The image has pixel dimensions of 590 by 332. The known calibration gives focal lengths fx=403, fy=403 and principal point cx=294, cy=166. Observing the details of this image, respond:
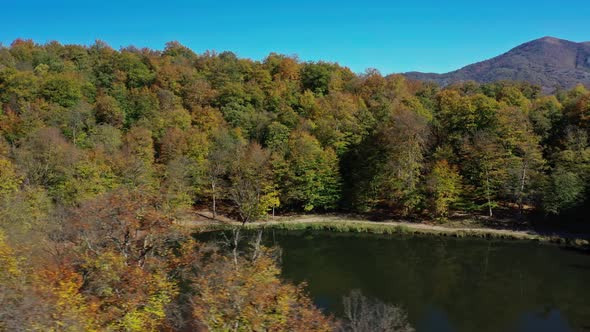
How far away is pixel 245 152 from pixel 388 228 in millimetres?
18289

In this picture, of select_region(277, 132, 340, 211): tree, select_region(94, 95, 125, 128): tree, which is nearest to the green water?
select_region(277, 132, 340, 211): tree

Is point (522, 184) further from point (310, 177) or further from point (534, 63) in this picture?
point (534, 63)

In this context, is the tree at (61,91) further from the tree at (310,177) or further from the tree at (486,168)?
the tree at (486,168)

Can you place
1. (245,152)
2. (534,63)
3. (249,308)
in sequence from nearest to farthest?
Result: (249,308)
(245,152)
(534,63)

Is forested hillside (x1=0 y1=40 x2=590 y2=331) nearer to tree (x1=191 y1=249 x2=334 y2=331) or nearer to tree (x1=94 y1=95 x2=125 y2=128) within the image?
tree (x1=94 y1=95 x2=125 y2=128)

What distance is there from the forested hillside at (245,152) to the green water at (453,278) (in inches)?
191

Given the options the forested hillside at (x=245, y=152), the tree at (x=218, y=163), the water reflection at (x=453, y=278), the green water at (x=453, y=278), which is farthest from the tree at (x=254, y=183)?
the water reflection at (x=453, y=278)

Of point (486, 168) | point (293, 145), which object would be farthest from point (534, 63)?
point (293, 145)

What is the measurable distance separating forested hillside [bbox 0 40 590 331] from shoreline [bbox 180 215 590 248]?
6.17 ft

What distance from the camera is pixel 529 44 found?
190 m

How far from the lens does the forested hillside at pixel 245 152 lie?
71.1 ft

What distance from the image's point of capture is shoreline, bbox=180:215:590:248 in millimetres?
32781

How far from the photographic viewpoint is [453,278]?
26062 millimetres

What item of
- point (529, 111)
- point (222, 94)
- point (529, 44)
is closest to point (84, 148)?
point (222, 94)
